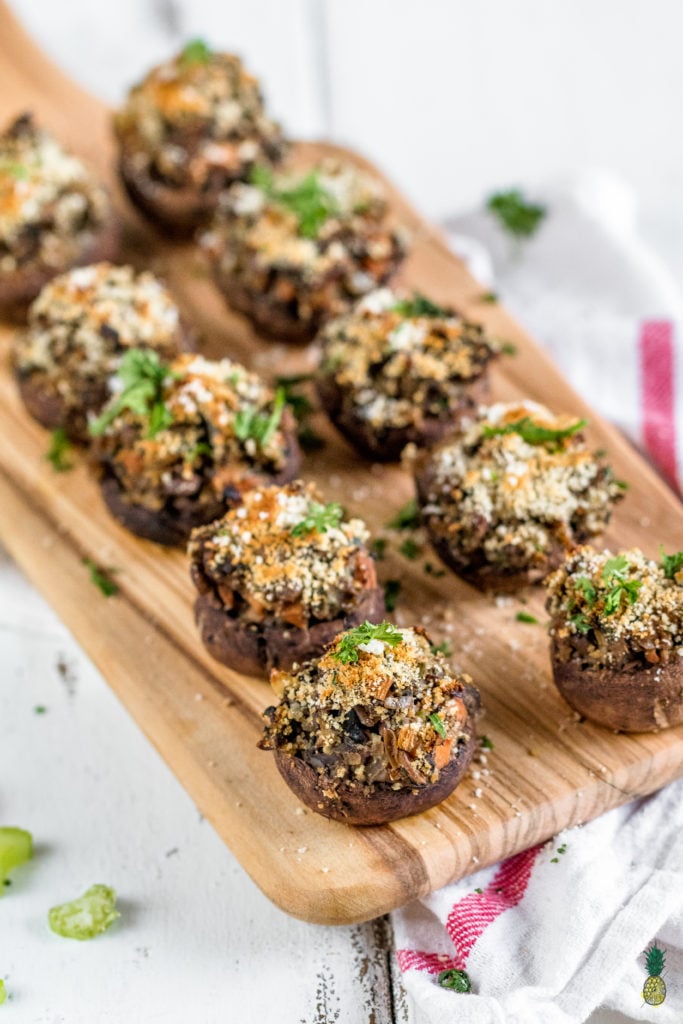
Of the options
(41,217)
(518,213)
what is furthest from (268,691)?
(518,213)

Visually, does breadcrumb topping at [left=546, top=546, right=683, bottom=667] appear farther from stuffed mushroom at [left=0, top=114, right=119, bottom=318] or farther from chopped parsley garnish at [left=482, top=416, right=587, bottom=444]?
stuffed mushroom at [left=0, top=114, right=119, bottom=318]

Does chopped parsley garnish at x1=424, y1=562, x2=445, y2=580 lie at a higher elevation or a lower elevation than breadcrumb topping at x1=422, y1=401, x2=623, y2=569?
lower

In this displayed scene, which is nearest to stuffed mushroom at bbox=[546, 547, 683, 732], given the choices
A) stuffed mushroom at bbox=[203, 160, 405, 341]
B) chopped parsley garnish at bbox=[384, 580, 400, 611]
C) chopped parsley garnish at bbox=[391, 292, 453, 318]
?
chopped parsley garnish at bbox=[384, 580, 400, 611]

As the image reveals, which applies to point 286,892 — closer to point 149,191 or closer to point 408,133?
point 149,191

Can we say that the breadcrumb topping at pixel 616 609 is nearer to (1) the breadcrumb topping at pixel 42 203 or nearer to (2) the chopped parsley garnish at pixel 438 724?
(2) the chopped parsley garnish at pixel 438 724

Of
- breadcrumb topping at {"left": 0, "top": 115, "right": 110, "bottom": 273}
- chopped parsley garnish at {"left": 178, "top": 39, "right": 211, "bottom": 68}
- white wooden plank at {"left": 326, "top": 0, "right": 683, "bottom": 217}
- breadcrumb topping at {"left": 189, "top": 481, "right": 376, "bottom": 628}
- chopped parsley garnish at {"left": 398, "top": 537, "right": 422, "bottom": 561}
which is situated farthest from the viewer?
white wooden plank at {"left": 326, "top": 0, "right": 683, "bottom": 217}

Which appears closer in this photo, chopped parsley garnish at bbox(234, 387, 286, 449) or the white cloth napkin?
the white cloth napkin

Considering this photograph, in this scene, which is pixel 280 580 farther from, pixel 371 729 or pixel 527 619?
pixel 527 619

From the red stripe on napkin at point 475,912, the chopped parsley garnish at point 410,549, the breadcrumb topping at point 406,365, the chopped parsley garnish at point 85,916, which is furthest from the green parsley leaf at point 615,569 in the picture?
the chopped parsley garnish at point 85,916
